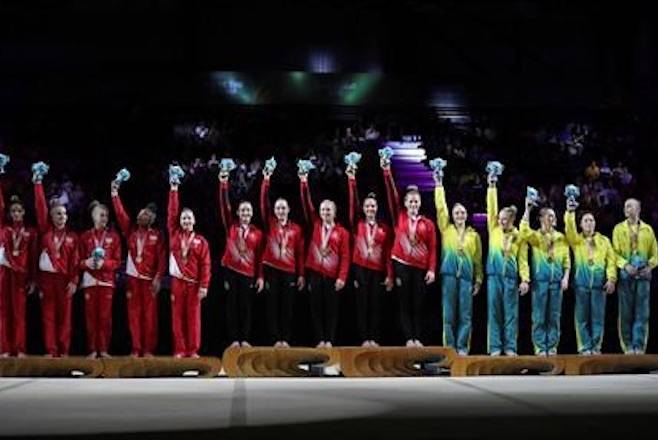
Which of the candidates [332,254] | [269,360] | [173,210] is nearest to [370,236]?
[332,254]

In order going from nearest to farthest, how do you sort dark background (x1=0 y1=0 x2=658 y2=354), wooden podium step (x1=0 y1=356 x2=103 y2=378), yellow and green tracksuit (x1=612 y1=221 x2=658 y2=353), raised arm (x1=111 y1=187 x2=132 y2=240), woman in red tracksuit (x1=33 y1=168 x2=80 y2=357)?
wooden podium step (x1=0 y1=356 x2=103 y2=378) < woman in red tracksuit (x1=33 y1=168 x2=80 y2=357) < raised arm (x1=111 y1=187 x2=132 y2=240) < yellow and green tracksuit (x1=612 y1=221 x2=658 y2=353) < dark background (x1=0 y1=0 x2=658 y2=354)

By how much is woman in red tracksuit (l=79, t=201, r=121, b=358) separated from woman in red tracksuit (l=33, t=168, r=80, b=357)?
88mm

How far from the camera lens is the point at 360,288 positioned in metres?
7.99

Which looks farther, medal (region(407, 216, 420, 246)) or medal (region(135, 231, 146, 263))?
medal (region(407, 216, 420, 246))

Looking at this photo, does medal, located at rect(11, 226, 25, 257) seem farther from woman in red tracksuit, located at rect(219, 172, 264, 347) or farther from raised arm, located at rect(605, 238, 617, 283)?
raised arm, located at rect(605, 238, 617, 283)

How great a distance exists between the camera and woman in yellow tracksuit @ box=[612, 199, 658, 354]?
8.09 m

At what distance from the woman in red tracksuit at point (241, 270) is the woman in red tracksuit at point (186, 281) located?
7.1 inches

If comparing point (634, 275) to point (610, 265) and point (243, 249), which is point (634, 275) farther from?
point (243, 249)

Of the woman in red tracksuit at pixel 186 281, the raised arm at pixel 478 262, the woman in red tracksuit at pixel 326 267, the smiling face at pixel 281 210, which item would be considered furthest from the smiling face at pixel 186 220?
the raised arm at pixel 478 262

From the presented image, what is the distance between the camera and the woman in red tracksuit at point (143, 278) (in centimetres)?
782

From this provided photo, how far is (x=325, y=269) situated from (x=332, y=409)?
3.48 meters

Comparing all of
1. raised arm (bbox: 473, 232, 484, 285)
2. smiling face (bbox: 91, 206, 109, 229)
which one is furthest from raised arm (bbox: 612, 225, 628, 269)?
smiling face (bbox: 91, 206, 109, 229)

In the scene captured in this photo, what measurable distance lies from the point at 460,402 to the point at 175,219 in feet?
12.3

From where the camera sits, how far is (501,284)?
8.03 metres
